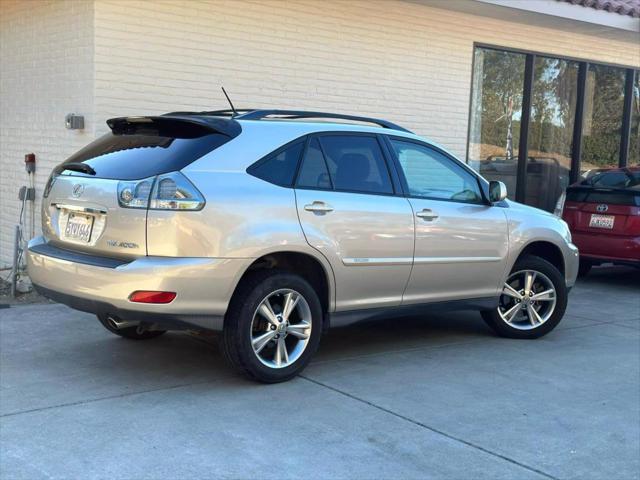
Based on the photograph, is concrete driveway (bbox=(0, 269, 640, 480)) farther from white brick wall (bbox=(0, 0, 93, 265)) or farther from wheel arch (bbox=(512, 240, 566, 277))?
white brick wall (bbox=(0, 0, 93, 265))

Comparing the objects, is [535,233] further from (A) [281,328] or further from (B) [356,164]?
(A) [281,328]

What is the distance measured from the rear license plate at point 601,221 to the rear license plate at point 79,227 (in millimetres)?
7053

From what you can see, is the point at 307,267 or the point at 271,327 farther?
the point at 307,267

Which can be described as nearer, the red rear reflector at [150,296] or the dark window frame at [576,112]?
the red rear reflector at [150,296]

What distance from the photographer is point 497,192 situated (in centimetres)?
642

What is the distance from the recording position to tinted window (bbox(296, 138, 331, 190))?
536 cm

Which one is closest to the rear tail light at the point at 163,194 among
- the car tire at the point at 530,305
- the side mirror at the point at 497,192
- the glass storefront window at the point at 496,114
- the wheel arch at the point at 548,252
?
the side mirror at the point at 497,192

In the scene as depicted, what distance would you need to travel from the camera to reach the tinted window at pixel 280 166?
5125 millimetres

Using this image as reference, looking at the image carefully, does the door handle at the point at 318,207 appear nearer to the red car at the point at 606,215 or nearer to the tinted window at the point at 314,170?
the tinted window at the point at 314,170

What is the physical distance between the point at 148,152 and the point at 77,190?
540 millimetres

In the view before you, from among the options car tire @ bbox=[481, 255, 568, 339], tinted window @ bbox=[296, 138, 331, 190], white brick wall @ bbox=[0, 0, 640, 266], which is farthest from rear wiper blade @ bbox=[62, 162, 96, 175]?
car tire @ bbox=[481, 255, 568, 339]

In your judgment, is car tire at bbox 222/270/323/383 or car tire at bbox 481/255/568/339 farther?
car tire at bbox 481/255/568/339

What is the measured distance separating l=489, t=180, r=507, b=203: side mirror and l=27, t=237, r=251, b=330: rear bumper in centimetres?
250

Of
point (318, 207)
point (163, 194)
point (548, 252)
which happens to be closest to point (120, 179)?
point (163, 194)
